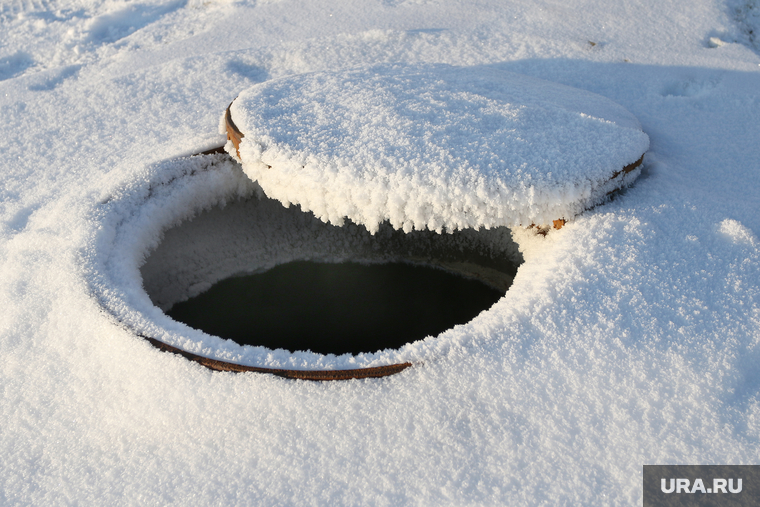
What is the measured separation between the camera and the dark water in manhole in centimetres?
215

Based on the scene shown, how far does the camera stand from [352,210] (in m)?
1.53

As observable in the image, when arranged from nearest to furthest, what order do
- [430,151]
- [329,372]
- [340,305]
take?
[329,372]
[430,151]
[340,305]

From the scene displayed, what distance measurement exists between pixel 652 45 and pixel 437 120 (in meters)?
1.55

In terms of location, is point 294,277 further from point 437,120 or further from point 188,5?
point 188,5

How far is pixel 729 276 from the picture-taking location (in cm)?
142

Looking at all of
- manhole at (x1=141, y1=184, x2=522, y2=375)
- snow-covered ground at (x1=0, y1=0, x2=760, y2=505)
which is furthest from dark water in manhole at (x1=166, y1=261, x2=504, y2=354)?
→ snow-covered ground at (x1=0, y1=0, x2=760, y2=505)

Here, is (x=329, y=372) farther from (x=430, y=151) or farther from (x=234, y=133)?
(x=234, y=133)

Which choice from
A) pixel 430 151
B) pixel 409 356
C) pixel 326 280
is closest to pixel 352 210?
pixel 430 151

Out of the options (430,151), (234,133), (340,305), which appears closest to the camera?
(430,151)

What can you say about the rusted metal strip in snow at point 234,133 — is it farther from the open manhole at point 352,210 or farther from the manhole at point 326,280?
the manhole at point 326,280

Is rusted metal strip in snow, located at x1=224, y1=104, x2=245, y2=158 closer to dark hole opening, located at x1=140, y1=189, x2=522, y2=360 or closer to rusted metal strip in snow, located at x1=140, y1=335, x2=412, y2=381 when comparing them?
dark hole opening, located at x1=140, y1=189, x2=522, y2=360

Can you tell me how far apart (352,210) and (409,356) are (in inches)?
19.2

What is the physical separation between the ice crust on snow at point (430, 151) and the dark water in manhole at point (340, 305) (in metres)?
0.66

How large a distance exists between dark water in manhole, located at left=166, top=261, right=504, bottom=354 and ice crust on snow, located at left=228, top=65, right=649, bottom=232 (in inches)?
26.1
